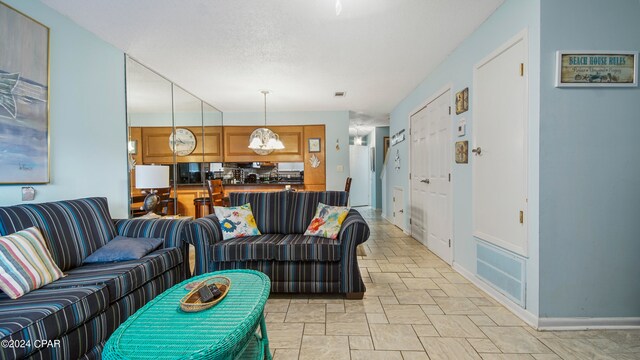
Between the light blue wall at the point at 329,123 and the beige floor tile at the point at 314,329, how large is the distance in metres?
3.99

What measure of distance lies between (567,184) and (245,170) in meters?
5.47

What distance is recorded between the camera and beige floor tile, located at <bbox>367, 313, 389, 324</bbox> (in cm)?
205

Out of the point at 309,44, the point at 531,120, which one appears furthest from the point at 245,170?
the point at 531,120

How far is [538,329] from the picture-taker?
1.92 metres

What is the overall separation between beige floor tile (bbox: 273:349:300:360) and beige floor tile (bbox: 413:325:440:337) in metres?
0.86

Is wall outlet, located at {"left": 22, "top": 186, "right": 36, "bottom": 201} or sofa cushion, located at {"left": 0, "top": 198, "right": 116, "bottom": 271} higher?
wall outlet, located at {"left": 22, "top": 186, "right": 36, "bottom": 201}

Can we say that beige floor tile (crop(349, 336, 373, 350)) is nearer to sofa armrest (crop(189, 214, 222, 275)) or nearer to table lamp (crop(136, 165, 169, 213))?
sofa armrest (crop(189, 214, 222, 275))

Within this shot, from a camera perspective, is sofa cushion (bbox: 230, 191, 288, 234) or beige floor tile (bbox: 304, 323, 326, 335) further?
sofa cushion (bbox: 230, 191, 288, 234)

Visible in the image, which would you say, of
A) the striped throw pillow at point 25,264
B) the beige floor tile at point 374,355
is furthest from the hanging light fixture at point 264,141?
the beige floor tile at point 374,355

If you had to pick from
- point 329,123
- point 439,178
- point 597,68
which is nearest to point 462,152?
point 439,178

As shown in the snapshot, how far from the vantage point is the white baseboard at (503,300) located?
1.98 meters

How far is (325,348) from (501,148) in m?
2.07

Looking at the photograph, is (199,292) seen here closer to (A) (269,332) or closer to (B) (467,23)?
(A) (269,332)

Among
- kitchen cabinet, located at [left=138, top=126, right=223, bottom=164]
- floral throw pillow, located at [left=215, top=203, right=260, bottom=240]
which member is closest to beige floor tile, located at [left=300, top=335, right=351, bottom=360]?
floral throw pillow, located at [left=215, top=203, right=260, bottom=240]
